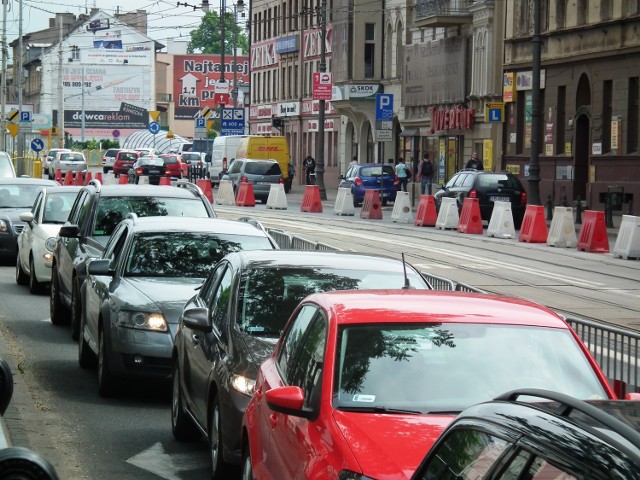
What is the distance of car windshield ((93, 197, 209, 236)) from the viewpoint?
52.4ft

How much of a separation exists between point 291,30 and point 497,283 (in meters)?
65.9

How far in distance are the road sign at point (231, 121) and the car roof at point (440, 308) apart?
64.7m

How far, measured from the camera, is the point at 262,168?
5384 cm

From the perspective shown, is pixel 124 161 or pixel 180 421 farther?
pixel 124 161

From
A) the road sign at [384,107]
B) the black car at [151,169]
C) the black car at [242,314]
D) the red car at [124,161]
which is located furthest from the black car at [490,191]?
the red car at [124,161]

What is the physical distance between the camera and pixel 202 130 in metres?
72.2

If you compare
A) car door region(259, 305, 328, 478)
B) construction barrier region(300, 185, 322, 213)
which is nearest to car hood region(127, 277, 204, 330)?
car door region(259, 305, 328, 478)

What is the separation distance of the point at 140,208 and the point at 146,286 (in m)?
4.63

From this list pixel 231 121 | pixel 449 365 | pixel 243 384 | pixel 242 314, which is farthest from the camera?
pixel 231 121

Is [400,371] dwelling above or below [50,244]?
above

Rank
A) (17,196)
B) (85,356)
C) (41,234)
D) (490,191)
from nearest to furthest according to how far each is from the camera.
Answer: (85,356)
(41,234)
(17,196)
(490,191)

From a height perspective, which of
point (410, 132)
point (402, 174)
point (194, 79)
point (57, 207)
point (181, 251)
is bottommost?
point (402, 174)

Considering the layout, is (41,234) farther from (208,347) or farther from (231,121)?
(231,121)

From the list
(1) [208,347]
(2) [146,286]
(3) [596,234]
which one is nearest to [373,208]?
(3) [596,234]
